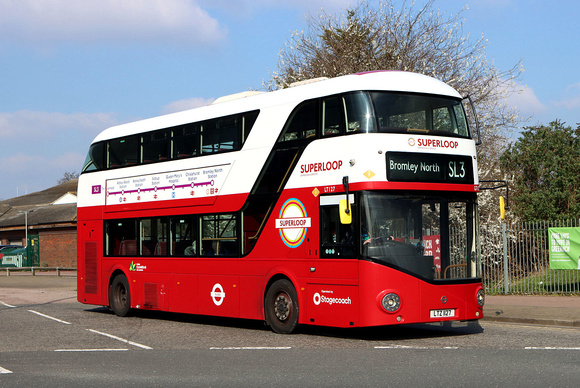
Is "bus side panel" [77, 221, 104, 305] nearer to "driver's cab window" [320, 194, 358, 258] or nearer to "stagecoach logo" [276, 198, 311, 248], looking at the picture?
"stagecoach logo" [276, 198, 311, 248]

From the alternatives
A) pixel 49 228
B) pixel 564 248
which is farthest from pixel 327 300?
pixel 49 228

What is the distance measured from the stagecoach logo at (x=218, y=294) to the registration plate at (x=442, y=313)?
4477 mm

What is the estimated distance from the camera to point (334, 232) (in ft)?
39.8

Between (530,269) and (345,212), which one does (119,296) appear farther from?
(530,269)

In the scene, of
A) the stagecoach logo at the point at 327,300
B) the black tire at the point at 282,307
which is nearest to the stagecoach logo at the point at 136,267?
the black tire at the point at 282,307

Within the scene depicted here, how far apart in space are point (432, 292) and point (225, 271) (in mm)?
4469

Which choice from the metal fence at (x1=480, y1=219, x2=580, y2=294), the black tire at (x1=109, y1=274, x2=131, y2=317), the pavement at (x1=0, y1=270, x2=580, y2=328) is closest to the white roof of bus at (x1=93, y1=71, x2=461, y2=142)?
the black tire at (x1=109, y1=274, x2=131, y2=317)

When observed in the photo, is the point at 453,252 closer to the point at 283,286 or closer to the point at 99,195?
the point at 283,286

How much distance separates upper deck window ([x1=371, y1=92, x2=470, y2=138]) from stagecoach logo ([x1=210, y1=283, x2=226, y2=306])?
495 centimetres

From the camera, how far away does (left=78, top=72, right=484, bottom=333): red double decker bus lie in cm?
1166

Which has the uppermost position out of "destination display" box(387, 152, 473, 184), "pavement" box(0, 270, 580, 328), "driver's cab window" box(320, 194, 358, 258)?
"destination display" box(387, 152, 473, 184)

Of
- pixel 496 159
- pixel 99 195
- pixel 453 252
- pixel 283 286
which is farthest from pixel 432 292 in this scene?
pixel 496 159

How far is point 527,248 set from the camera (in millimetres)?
21016

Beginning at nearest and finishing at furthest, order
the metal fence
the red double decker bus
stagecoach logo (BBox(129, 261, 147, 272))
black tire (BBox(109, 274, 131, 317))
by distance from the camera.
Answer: the red double decker bus
stagecoach logo (BBox(129, 261, 147, 272))
black tire (BBox(109, 274, 131, 317))
the metal fence
